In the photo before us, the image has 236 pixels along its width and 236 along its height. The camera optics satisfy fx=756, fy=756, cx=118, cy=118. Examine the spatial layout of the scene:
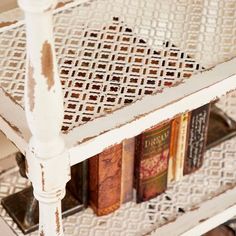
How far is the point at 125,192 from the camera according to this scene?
129 cm

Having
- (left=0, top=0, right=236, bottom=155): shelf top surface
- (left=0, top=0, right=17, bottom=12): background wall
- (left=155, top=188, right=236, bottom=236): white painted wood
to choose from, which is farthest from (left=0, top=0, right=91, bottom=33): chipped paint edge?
(left=155, top=188, right=236, bottom=236): white painted wood

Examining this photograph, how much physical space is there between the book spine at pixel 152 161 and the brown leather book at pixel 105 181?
0.04 m

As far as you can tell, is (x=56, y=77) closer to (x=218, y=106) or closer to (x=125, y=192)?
(x=125, y=192)

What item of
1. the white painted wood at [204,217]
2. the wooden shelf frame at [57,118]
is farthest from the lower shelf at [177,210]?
the wooden shelf frame at [57,118]

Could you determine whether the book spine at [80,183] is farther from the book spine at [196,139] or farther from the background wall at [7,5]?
the background wall at [7,5]

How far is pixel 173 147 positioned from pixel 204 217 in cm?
13

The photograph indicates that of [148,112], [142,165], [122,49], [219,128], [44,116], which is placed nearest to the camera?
[44,116]

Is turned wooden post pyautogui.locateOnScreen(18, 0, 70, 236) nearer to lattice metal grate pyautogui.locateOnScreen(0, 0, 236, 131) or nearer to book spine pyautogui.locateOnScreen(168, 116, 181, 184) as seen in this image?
lattice metal grate pyautogui.locateOnScreen(0, 0, 236, 131)

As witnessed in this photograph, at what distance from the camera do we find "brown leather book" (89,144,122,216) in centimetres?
119

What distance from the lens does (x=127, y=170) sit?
126 cm

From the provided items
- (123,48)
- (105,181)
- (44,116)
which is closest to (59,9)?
(123,48)

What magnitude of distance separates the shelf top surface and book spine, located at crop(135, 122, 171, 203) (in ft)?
0.46

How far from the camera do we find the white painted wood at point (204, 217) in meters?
1.25

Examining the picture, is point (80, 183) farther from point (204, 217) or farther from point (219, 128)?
point (219, 128)
